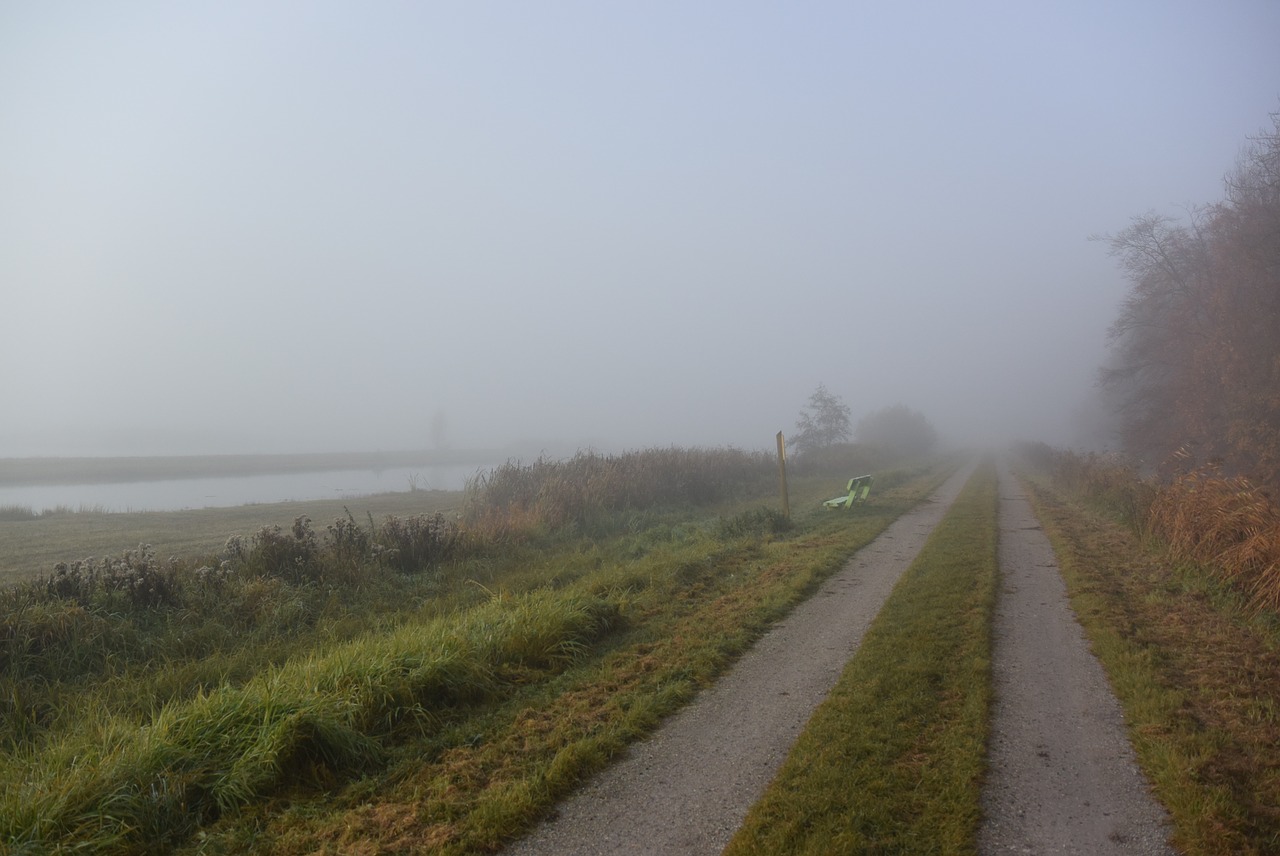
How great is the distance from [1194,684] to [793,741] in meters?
3.69

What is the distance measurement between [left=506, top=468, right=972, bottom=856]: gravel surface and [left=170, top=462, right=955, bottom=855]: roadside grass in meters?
0.19

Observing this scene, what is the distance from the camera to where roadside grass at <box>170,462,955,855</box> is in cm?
368

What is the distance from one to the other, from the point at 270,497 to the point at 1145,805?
→ 114 ft

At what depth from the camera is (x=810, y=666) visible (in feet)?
20.1

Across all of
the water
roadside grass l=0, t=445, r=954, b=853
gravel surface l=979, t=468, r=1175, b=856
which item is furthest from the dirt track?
the water

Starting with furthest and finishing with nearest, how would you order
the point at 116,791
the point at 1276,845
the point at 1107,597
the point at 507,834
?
the point at 1107,597 < the point at 116,791 < the point at 507,834 < the point at 1276,845

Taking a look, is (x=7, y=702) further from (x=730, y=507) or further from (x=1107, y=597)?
(x=730, y=507)

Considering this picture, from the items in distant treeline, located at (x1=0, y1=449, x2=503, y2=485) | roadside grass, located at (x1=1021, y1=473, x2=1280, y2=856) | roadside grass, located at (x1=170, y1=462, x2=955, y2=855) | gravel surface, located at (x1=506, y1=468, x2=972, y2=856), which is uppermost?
distant treeline, located at (x1=0, y1=449, x2=503, y2=485)

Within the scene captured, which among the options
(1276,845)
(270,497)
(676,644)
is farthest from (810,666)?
(270,497)

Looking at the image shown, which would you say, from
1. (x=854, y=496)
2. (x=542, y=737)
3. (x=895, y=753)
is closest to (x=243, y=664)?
(x=542, y=737)

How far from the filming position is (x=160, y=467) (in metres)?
49.2

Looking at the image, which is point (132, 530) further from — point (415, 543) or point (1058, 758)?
point (1058, 758)

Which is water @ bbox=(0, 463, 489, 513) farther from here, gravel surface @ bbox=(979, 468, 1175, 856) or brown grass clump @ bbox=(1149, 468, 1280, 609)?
brown grass clump @ bbox=(1149, 468, 1280, 609)

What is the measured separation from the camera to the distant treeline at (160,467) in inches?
1636
